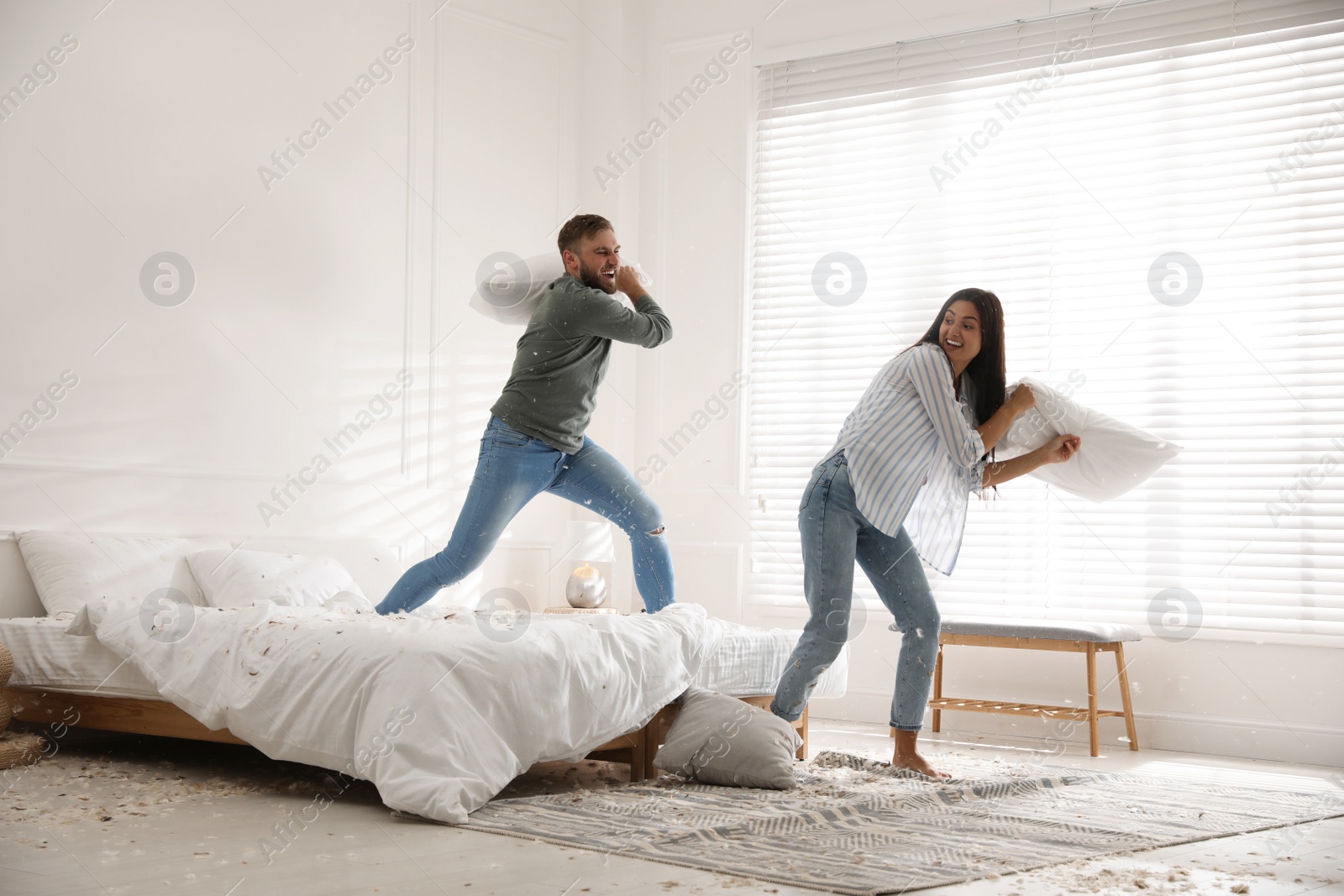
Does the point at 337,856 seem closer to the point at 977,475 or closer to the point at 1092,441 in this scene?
the point at 977,475

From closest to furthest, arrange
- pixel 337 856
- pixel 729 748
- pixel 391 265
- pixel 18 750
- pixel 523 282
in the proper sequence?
1. pixel 337 856
2. pixel 729 748
3. pixel 18 750
4. pixel 523 282
5. pixel 391 265

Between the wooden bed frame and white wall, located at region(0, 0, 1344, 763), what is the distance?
67 centimetres

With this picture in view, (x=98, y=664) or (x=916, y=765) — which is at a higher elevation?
(x=98, y=664)

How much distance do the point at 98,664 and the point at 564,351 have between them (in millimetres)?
1602

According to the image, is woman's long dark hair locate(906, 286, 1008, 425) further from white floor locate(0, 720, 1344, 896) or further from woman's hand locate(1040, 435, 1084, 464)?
white floor locate(0, 720, 1344, 896)

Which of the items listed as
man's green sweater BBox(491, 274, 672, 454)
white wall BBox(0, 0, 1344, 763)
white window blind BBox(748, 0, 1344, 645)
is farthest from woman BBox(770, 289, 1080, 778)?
white wall BBox(0, 0, 1344, 763)

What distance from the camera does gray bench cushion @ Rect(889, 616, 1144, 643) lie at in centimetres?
439

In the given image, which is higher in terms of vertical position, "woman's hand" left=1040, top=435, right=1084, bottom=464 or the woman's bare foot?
"woman's hand" left=1040, top=435, right=1084, bottom=464

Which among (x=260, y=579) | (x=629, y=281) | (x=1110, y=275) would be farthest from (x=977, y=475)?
(x=260, y=579)

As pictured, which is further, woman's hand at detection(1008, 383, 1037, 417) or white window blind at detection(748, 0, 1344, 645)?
white window blind at detection(748, 0, 1344, 645)

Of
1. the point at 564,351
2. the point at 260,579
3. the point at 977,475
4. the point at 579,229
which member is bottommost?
the point at 260,579

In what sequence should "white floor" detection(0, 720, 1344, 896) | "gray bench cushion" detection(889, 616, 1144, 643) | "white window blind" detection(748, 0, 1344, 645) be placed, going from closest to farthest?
"white floor" detection(0, 720, 1344, 896) → "gray bench cushion" detection(889, 616, 1144, 643) → "white window blind" detection(748, 0, 1344, 645)

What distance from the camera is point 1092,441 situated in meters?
3.36

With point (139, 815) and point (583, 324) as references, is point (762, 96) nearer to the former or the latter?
point (583, 324)
